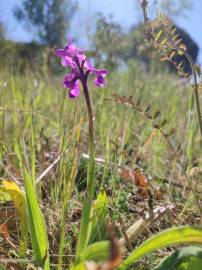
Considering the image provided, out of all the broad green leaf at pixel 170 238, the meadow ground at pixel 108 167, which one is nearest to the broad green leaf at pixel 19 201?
the meadow ground at pixel 108 167

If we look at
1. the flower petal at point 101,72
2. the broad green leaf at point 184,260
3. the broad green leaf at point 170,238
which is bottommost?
the broad green leaf at point 184,260

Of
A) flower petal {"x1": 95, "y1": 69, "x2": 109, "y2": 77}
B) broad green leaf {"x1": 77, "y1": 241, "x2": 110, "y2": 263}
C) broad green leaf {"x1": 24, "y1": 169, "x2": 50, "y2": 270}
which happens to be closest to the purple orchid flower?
flower petal {"x1": 95, "y1": 69, "x2": 109, "y2": 77}

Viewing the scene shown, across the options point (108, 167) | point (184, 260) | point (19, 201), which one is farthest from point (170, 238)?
point (108, 167)

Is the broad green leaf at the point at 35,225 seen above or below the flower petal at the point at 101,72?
below

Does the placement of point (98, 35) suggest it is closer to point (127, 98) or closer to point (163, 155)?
point (163, 155)

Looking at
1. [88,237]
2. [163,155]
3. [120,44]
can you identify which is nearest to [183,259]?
[88,237]

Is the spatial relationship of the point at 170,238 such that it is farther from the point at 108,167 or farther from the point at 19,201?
the point at 108,167

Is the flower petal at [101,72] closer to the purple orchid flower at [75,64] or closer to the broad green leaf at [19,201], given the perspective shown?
the purple orchid flower at [75,64]
